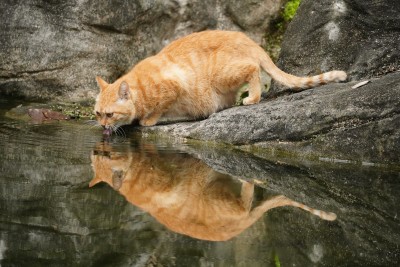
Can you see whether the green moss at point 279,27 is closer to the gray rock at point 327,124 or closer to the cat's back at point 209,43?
the cat's back at point 209,43

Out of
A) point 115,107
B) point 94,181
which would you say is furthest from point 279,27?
point 94,181

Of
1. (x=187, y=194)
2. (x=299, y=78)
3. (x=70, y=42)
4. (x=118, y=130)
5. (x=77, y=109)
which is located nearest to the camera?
(x=187, y=194)

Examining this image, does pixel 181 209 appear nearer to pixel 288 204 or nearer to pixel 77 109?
pixel 288 204

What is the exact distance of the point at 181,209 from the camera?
3.86m

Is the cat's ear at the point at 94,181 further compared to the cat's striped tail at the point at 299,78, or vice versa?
the cat's striped tail at the point at 299,78

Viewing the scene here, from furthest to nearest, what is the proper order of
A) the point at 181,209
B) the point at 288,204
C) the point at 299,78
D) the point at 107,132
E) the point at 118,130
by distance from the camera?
1. the point at 118,130
2. the point at 299,78
3. the point at 107,132
4. the point at 288,204
5. the point at 181,209

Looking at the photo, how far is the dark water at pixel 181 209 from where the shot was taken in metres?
3.02

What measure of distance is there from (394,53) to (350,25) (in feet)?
2.39

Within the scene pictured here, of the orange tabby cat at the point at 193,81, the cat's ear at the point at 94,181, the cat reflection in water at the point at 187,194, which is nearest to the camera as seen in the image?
the cat reflection in water at the point at 187,194

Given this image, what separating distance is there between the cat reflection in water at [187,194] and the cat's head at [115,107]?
166cm

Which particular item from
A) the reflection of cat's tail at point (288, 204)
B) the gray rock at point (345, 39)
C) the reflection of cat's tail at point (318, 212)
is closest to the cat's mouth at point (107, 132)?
the gray rock at point (345, 39)

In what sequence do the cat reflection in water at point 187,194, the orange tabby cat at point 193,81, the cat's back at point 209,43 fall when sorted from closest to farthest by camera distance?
the cat reflection in water at point 187,194, the orange tabby cat at point 193,81, the cat's back at point 209,43

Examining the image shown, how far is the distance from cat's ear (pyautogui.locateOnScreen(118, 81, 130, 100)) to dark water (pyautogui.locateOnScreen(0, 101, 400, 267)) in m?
1.27

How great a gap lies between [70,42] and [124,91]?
7.62ft
